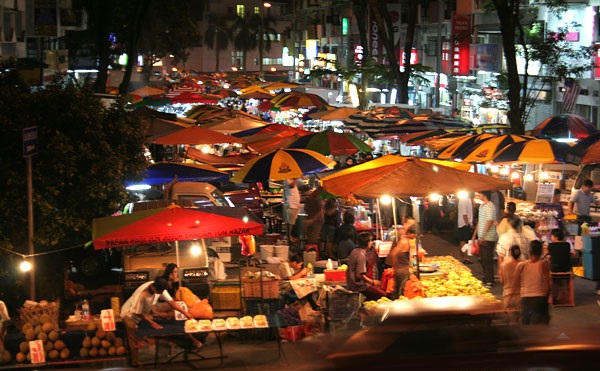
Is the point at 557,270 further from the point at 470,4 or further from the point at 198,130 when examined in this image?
the point at 470,4

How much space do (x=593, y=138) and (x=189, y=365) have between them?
1050 centimetres

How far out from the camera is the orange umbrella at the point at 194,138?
75.2 ft

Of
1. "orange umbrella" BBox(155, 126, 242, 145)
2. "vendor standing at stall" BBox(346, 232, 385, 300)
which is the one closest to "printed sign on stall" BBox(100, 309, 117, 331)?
"vendor standing at stall" BBox(346, 232, 385, 300)

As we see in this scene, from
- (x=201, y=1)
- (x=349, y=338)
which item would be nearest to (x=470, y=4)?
(x=349, y=338)

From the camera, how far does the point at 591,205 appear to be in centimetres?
1977

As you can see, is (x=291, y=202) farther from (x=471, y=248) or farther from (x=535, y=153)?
(x=535, y=153)

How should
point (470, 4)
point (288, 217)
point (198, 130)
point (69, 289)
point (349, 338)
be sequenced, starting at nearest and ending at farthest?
point (349, 338)
point (69, 289)
point (288, 217)
point (198, 130)
point (470, 4)

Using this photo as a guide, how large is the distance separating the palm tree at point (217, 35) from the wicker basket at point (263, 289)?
120 m

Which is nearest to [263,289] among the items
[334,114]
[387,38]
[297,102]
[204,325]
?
[204,325]

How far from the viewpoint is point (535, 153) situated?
63.9 ft

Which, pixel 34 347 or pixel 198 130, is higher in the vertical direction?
pixel 198 130

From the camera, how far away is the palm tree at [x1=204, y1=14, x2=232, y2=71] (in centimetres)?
13138

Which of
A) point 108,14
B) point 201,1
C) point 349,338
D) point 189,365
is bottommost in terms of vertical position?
point 189,365

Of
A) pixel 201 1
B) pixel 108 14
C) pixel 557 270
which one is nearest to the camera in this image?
pixel 557 270
